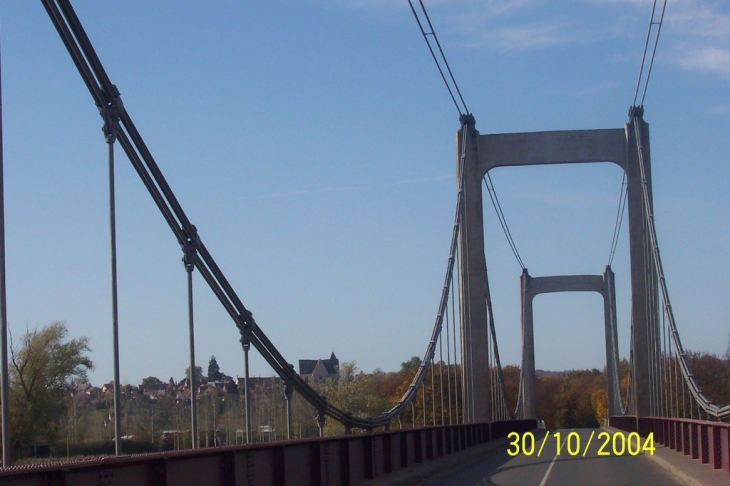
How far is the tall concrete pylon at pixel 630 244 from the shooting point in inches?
1385

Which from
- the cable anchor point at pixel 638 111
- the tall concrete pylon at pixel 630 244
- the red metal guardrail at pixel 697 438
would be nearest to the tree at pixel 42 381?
the red metal guardrail at pixel 697 438

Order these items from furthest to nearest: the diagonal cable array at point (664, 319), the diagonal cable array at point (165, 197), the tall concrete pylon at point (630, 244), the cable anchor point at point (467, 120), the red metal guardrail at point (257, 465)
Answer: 1. the cable anchor point at point (467, 120)
2. the tall concrete pylon at point (630, 244)
3. the diagonal cable array at point (664, 319)
4. the diagonal cable array at point (165, 197)
5. the red metal guardrail at point (257, 465)

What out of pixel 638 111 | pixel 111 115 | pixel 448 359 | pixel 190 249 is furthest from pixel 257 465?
pixel 638 111

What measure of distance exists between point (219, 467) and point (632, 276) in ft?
85.4

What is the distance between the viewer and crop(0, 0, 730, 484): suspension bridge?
11195 mm

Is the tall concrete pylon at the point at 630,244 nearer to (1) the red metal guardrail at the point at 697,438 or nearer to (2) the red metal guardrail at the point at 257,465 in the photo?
(1) the red metal guardrail at the point at 697,438

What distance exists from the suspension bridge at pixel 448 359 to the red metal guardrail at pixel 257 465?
0.02 m

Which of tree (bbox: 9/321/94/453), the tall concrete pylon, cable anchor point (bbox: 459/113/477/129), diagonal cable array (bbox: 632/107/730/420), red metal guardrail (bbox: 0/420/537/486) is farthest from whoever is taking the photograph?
cable anchor point (bbox: 459/113/477/129)

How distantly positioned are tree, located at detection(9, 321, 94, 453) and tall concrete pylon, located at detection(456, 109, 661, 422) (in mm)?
19840

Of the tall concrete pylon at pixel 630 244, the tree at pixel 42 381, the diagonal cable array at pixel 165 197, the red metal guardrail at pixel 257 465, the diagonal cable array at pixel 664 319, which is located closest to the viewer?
the red metal guardrail at pixel 257 465

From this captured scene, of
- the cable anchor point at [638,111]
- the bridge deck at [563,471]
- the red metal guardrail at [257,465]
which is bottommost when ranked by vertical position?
the bridge deck at [563,471]

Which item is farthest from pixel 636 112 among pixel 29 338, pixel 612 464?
pixel 29 338

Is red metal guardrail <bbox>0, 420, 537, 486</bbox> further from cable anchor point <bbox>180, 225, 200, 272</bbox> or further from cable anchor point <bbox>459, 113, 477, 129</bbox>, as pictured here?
cable anchor point <bbox>459, 113, 477, 129</bbox>

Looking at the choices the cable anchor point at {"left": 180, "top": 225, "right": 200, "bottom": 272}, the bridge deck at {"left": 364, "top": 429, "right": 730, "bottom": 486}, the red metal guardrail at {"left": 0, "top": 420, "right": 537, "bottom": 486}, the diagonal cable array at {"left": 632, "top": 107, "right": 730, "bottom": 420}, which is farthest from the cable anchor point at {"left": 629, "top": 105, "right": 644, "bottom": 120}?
the cable anchor point at {"left": 180, "top": 225, "right": 200, "bottom": 272}
